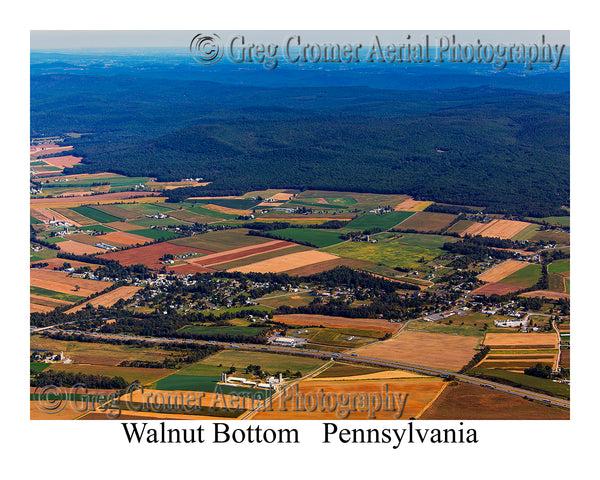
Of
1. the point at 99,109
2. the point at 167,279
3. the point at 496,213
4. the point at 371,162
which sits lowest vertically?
the point at 167,279

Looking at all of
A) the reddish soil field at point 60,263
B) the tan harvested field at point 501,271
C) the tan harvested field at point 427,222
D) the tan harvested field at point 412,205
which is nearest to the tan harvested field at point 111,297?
the reddish soil field at point 60,263

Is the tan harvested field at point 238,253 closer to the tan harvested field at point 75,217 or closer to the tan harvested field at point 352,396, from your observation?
the tan harvested field at point 75,217

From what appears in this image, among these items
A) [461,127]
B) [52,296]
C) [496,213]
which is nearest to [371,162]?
[461,127]

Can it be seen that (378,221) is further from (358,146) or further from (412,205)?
(358,146)

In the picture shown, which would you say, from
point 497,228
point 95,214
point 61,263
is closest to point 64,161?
point 95,214

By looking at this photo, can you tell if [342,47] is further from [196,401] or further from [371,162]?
[371,162]

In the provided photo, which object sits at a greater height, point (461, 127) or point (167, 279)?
point (461, 127)
